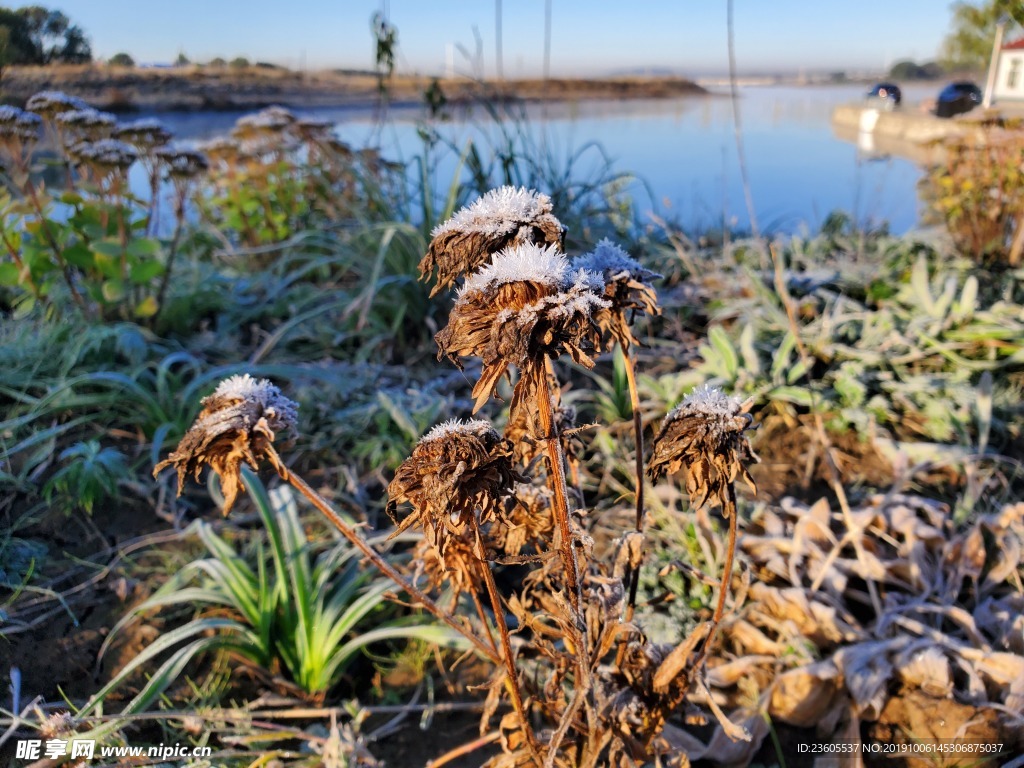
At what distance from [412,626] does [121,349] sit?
5.80 feet

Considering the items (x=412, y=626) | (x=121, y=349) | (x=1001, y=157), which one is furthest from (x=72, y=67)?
(x=1001, y=157)

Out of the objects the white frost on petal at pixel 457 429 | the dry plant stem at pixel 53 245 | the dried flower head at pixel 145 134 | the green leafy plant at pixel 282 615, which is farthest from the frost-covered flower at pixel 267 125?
the white frost on petal at pixel 457 429

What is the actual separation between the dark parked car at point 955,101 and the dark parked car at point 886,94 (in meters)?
1.13

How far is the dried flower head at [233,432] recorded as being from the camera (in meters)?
0.79

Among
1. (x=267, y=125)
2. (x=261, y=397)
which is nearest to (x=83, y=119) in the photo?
(x=267, y=125)

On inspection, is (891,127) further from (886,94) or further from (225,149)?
(225,149)

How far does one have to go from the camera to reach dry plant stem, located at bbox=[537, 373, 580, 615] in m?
0.71

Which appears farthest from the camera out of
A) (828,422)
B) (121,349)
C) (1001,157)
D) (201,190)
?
(201,190)

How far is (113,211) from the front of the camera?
2547 millimetres

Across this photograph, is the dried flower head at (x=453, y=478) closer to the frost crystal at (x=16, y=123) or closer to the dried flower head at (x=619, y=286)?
the dried flower head at (x=619, y=286)

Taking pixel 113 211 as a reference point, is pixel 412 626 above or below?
below

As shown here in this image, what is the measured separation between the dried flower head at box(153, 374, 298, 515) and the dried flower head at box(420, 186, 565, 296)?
267mm

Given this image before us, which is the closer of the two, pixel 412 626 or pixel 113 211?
pixel 412 626

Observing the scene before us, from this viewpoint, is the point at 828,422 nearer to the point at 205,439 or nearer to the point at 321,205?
the point at 205,439
